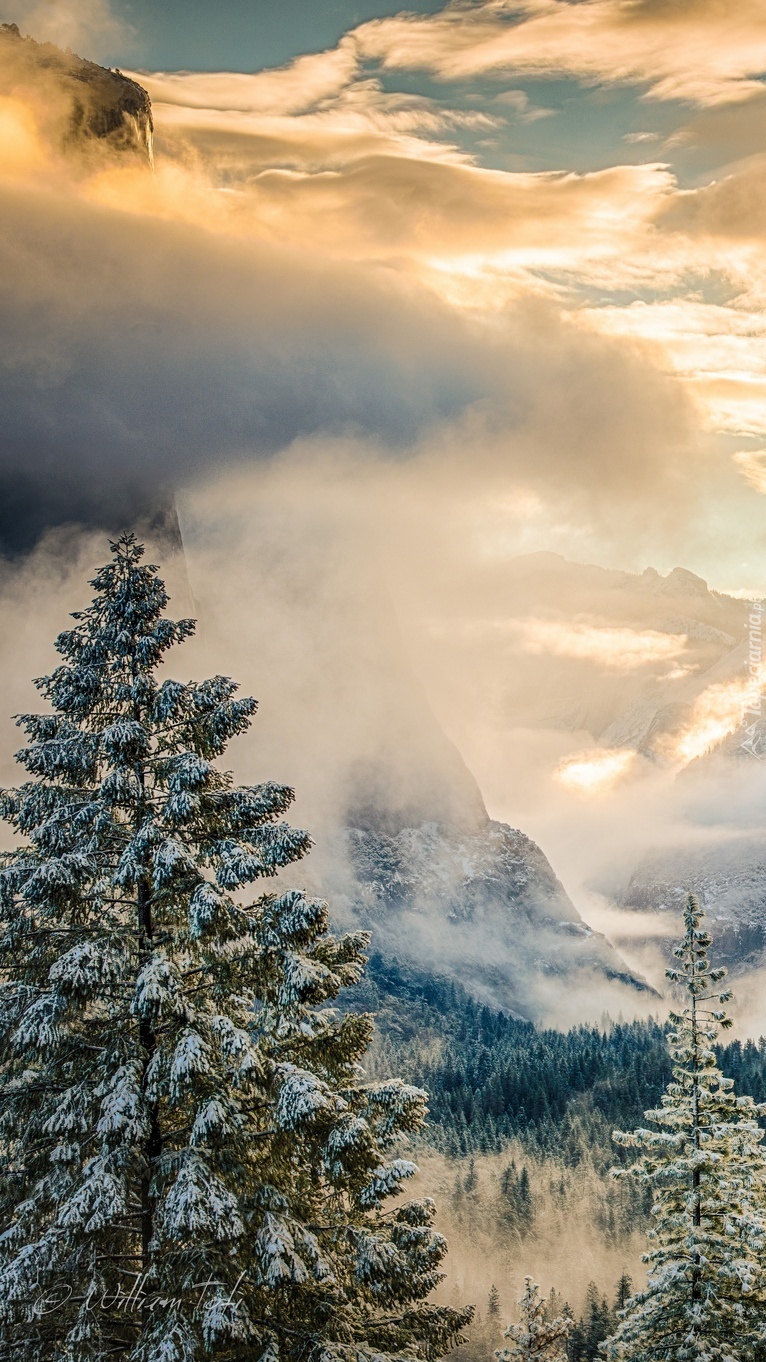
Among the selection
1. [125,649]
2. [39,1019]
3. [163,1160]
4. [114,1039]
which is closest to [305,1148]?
[163,1160]

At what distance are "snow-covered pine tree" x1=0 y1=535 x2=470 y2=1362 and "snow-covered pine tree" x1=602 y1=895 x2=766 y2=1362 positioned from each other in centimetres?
1319

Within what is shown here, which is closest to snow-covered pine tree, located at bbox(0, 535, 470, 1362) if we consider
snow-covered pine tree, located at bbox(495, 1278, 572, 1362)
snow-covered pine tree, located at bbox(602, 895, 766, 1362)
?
snow-covered pine tree, located at bbox(602, 895, 766, 1362)

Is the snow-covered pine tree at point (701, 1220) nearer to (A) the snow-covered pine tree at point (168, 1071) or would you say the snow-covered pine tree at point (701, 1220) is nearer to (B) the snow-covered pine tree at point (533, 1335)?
(A) the snow-covered pine tree at point (168, 1071)

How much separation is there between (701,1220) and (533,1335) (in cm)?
2229

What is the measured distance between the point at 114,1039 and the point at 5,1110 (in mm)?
2100

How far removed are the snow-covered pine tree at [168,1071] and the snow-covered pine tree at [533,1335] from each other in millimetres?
34101

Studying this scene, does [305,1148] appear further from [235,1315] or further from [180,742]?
[180,742]

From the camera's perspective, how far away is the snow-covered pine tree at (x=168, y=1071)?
49.0ft

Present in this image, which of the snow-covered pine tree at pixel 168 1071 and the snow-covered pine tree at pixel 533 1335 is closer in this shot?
the snow-covered pine tree at pixel 168 1071

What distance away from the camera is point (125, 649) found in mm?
18000

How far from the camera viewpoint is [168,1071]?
15555mm

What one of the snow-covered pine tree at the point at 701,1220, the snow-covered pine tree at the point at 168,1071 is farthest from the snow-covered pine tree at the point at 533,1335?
the snow-covered pine tree at the point at 168,1071

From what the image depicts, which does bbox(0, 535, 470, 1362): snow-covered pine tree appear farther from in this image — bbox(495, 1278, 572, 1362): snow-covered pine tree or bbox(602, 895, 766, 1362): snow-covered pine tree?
bbox(495, 1278, 572, 1362): snow-covered pine tree

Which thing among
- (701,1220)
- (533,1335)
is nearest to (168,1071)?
(701,1220)
